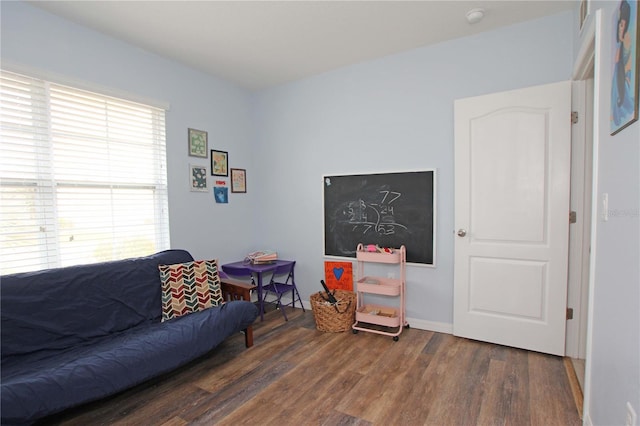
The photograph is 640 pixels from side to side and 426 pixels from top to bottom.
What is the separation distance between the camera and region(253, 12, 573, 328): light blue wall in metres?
2.69

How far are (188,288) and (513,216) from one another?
2.75 metres

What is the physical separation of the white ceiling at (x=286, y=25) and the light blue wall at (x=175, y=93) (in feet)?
0.44

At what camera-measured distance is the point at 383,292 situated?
3.01 meters

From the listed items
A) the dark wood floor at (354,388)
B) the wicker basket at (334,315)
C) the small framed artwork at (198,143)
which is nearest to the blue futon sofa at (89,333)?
the dark wood floor at (354,388)

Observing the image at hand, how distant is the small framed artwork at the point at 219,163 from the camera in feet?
11.9

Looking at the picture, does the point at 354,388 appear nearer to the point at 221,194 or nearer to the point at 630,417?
the point at 630,417

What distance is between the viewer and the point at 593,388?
1.64 m

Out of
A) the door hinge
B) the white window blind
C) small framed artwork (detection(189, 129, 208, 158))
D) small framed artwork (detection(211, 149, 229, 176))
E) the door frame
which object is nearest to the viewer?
the door frame

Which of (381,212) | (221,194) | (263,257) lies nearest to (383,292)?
(381,212)

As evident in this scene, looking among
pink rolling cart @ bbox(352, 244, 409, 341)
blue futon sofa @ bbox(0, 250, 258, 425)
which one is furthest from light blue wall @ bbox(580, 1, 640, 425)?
blue futon sofa @ bbox(0, 250, 258, 425)

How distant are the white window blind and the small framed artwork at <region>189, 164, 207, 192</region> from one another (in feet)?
0.97

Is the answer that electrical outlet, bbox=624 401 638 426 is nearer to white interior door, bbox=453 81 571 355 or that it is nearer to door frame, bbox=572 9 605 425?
door frame, bbox=572 9 605 425

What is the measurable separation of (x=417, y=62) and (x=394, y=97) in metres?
0.37

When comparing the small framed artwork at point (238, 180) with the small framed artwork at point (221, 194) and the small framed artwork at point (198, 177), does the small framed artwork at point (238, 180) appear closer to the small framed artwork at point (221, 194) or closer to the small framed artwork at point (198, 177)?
the small framed artwork at point (221, 194)
